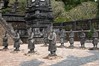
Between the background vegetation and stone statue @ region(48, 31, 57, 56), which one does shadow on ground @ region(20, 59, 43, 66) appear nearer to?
stone statue @ region(48, 31, 57, 56)

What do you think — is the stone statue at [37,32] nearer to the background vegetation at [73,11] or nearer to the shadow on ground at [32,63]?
the background vegetation at [73,11]

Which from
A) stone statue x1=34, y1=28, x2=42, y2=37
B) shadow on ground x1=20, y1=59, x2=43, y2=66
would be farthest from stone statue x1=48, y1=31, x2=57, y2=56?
stone statue x1=34, y1=28, x2=42, y2=37

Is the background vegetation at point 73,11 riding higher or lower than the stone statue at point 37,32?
higher

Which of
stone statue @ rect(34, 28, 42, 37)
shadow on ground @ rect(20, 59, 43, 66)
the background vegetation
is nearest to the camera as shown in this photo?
shadow on ground @ rect(20, 59, 43, 66)

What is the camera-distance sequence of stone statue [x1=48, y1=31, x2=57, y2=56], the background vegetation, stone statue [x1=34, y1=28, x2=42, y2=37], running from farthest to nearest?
the background vegetation, stone statue [x1=34, y1=28, x2=42, y2=37], stone statue [x1=48, y1=31, x2=57, y2=56]

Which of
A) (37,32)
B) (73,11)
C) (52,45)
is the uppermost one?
(73,11)

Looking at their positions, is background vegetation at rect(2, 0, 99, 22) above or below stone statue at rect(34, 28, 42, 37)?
above

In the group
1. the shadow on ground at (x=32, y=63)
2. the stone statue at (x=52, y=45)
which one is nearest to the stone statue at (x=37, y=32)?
the stone statue at (x=52, y=45)

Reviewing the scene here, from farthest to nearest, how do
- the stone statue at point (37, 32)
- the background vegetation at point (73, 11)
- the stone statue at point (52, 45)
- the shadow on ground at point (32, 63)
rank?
the background vegetation at point (73, 11) → the stone statue at point (37, 32) → the stone statue at point (52, 45) → the shadow on ground at point (32, 63)

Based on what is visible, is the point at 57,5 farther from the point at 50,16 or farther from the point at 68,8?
the point at 50,16

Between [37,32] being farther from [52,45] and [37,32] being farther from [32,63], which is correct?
[32,63]

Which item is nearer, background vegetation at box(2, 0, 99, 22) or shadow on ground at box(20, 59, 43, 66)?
shadow on ground at box(20, 59, 43, 66)

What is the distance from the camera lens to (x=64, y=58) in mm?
15750

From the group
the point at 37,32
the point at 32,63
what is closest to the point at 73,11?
the point at 37,32
